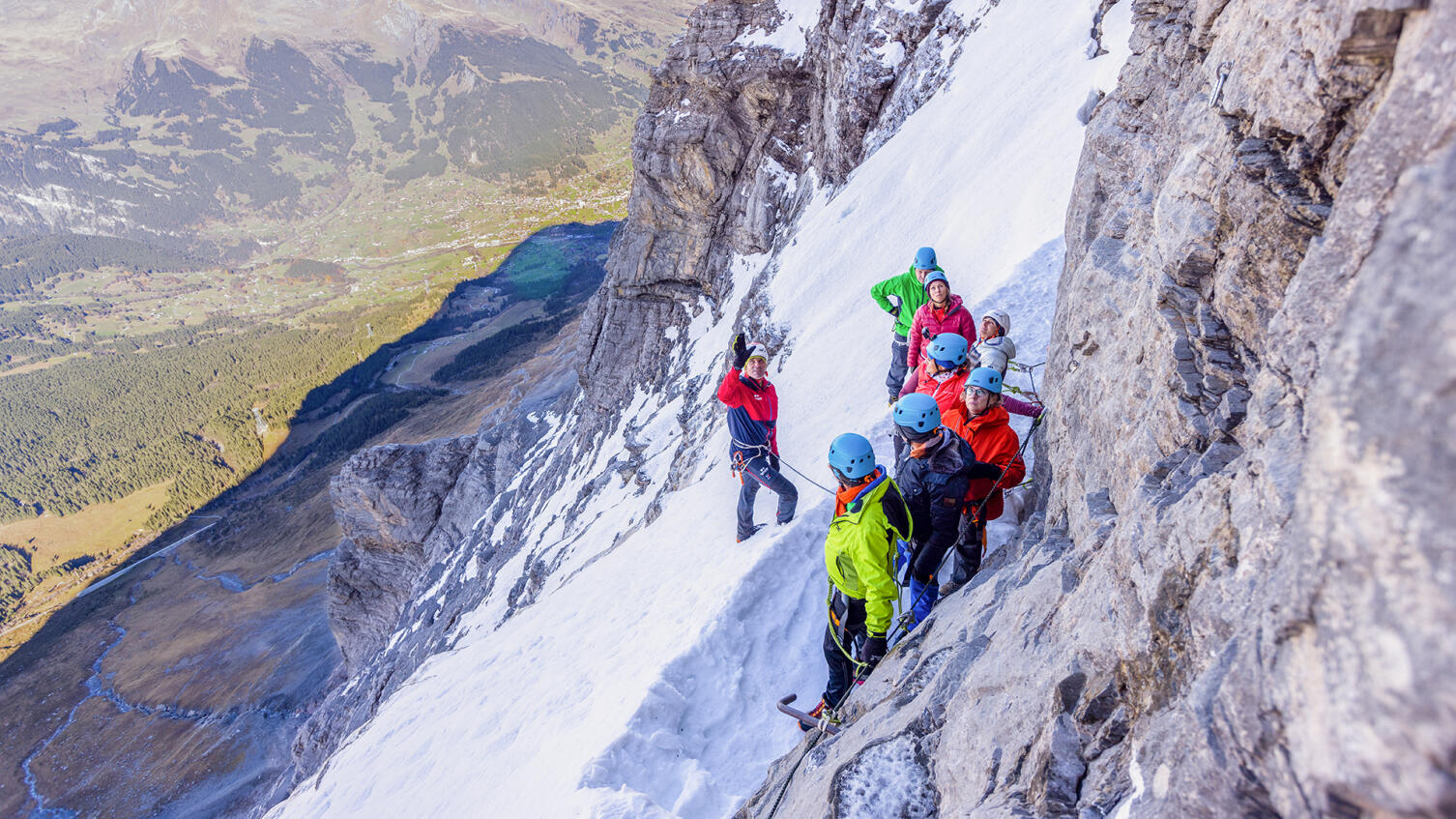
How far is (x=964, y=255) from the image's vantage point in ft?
42.0

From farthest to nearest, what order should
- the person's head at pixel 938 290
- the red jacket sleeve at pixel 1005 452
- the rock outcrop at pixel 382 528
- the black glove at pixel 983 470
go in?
the rock outcrop at pixel 382 528, the person's head at pixel 938 290, the red jacket sleeve at pixel 1005 452, the black glove at pixel 983 470

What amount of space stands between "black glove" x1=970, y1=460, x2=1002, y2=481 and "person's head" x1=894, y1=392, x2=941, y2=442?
23.8 inches

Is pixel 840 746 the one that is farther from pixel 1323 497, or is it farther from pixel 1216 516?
pixel 1323 497

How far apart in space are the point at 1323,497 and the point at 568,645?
10312mm

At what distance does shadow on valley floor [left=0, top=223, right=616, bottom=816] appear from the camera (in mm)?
42562

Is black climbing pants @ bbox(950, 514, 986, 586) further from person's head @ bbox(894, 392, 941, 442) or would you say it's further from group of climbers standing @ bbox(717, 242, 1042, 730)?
person's head @ bbox(894, 392, 941, 442)

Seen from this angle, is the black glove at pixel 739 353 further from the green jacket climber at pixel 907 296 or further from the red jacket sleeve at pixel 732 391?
the green jacket climber at pixel 907 296

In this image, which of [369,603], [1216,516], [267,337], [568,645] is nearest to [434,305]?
[267,337]

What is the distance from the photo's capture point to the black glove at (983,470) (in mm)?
6191

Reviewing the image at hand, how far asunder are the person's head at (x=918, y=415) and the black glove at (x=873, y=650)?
1.81 meters

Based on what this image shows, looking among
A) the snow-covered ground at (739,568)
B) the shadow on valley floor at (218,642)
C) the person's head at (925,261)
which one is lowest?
the shadow on valley floor at (218,642)

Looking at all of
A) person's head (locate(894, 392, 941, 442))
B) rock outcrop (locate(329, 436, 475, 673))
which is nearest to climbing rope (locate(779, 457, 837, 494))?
person's head (locate(894, 392, 941, 442))

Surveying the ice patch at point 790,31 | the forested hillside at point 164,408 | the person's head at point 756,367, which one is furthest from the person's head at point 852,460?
the forested hillside at point 164,408

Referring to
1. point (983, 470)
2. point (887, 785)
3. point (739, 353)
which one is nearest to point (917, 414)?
point (983, 470)
